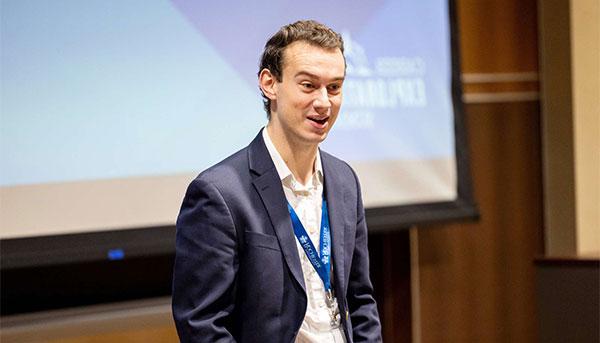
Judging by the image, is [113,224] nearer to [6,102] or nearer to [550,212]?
[6,102]

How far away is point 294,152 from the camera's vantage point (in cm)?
205

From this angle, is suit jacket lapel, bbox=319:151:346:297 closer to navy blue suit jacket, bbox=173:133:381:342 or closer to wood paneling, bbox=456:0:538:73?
navy blue suit jacket, bbox=173:133:381:342

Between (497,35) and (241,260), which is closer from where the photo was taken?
(241,260)

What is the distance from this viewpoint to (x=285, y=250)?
1.97 meters

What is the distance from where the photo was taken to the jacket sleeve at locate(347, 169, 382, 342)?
214cm

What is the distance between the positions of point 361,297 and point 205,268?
1.42 ft

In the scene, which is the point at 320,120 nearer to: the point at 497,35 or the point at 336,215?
the point at 336,215

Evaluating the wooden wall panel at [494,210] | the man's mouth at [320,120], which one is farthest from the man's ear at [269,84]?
the wooden wall panel at [494,210]

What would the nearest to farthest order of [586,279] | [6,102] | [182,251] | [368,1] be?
1. [182,251]
2. [6,102]
3. [586,279]
4. [368,1]

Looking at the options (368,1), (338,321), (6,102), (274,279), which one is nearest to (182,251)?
(274,279)

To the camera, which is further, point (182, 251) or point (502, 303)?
point (502, 303)

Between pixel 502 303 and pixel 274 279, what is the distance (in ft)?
12.3

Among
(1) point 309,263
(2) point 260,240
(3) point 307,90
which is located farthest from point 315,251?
(3) point 307,90

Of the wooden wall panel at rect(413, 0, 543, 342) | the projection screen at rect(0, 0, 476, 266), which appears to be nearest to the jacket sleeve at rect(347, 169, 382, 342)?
the projection screen at rect(0, 0, 476, 266)
